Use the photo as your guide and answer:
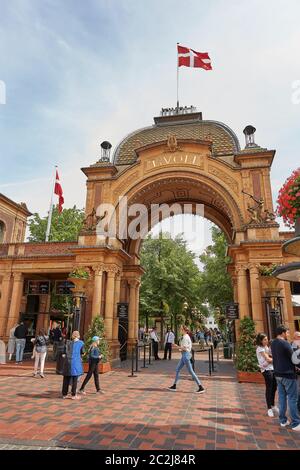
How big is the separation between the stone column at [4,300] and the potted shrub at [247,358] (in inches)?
520

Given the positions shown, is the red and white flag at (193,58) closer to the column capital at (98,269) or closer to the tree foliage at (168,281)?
the column capital at (98,269)

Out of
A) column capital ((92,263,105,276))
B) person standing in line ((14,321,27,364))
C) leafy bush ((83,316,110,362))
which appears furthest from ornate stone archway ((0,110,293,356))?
person standing in line ((14,321,27,364))

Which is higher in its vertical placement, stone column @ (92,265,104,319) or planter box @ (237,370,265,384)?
stone column @ (92,265,104,319)

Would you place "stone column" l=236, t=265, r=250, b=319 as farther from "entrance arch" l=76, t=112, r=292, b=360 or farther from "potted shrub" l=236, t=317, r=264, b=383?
"potted shrub" l=236, t=317, r=264, b=383

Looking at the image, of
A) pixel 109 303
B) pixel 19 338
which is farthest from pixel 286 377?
pixel 19 338

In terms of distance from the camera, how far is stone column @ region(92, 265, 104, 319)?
545 inches

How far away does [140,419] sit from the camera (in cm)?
579

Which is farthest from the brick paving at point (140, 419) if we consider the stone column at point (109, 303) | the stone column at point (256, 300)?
the stone column at point (109, 303)

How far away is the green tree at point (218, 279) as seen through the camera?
992 inches

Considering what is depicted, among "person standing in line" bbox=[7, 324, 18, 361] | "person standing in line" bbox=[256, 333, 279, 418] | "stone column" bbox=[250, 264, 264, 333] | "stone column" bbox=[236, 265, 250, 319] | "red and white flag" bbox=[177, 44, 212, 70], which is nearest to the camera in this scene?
"person standing in line" bbox=[256, 333, 279, 418]

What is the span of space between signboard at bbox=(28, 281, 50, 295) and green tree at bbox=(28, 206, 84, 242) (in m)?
9.12

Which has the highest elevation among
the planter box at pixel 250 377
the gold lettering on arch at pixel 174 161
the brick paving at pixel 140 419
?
the gold lettering on arch at pixel 174 161

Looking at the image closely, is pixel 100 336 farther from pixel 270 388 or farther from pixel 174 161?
pixel 174 161
